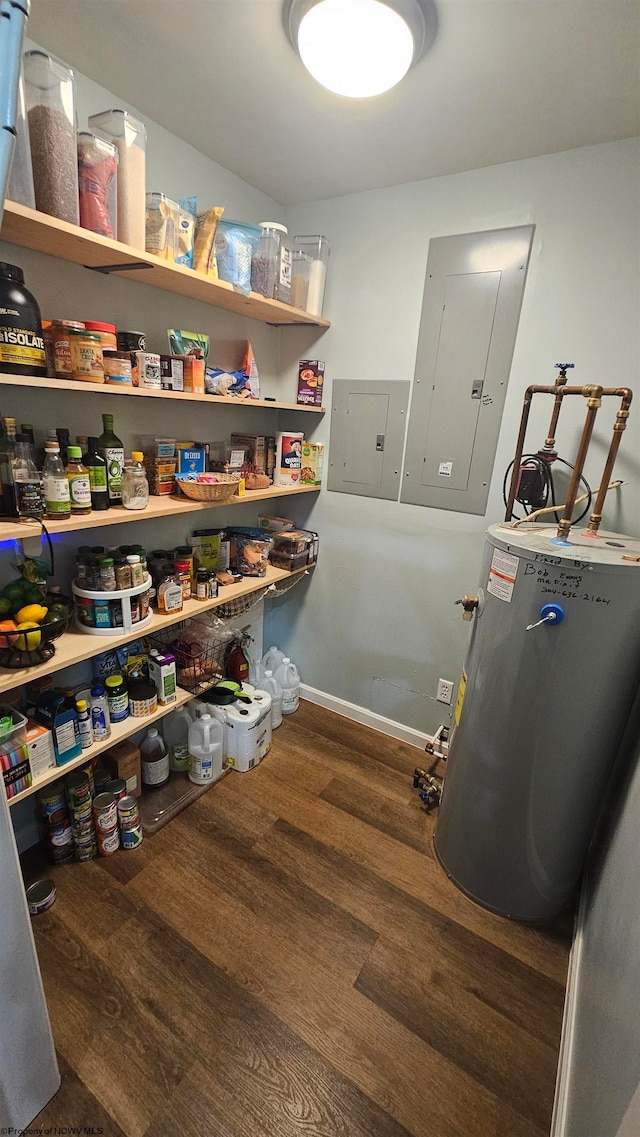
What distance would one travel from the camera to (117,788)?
1.54m

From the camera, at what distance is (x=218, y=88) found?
123 cm

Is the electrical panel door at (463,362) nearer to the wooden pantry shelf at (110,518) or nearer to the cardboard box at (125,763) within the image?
the wooden pantry shelf at (110,518)

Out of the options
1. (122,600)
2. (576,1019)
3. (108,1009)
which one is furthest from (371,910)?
(122,600)

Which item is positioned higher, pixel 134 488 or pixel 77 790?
pixel 134 488

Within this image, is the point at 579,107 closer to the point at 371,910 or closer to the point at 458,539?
the point at 458,539

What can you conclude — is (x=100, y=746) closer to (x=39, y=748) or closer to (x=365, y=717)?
(x=39, y=748)

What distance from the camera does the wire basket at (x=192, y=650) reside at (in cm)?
170

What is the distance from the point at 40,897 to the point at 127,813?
0.98 feet

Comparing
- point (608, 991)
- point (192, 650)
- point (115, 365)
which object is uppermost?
point (115, 365)

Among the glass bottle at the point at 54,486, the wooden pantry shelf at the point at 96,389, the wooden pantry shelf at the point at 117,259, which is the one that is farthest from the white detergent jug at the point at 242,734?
the wooden pantry shelf at the point at 117,259

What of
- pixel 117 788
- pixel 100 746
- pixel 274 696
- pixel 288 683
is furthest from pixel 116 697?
pixel 288 683

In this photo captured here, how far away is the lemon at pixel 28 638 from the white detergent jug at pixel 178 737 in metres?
0.88

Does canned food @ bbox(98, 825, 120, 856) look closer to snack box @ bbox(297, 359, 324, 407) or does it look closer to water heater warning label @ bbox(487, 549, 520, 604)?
water heater warning label @ bbox(487, 549, 520, 604)

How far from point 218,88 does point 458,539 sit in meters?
1.59
